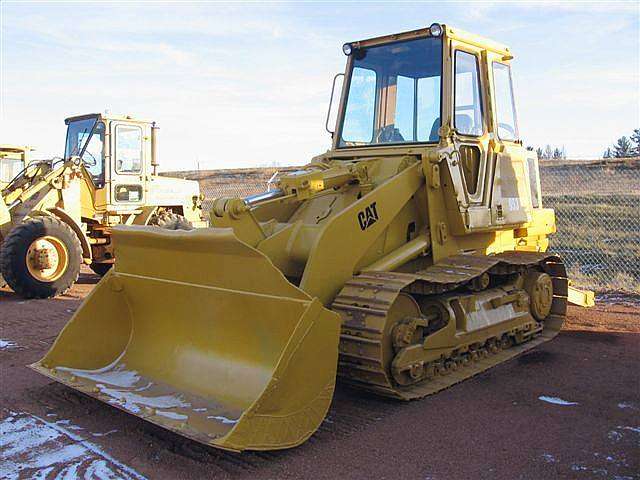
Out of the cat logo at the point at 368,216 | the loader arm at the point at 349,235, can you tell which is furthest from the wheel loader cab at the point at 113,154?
the cat logo at the point at 368,216

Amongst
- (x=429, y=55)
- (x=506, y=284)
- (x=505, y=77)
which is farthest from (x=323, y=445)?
(x=505, y=77)

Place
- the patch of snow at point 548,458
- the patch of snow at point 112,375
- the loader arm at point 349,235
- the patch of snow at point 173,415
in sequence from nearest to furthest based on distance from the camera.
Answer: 1. the patch of snow at point 548,458
2. the patch of snow at point 173,415
3. the loader arm at point 349,235
4. the patch of snow at point 112,375

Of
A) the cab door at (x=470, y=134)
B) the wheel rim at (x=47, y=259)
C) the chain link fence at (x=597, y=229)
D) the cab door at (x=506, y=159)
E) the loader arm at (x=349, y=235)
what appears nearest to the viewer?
the loader arm at (x=349, y=235)

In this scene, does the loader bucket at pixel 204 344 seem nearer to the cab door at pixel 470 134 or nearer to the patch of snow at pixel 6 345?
the patch of snow at pixel 6 345

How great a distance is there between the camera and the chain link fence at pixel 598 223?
12.4 meters

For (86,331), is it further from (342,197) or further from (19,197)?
(19,197)

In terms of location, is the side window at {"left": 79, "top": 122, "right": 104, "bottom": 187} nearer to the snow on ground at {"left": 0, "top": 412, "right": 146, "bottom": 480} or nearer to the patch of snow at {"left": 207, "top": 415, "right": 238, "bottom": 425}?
the snow on ground at {"left": 0, "top": 412, "right": 146, "bottom": 480}

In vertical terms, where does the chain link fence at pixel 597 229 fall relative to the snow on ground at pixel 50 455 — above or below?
above

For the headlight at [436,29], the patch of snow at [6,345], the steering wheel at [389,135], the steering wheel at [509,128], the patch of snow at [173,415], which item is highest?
the headlight at [436,29]

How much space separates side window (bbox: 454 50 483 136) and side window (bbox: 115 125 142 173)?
7.57m

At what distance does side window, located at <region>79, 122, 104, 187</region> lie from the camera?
1265cm

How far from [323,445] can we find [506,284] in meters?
3.31

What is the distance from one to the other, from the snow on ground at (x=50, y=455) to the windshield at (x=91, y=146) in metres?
8.13

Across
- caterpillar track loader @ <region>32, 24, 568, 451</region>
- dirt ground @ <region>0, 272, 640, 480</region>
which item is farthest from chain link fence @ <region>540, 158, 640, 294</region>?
dirt ground @ <region>0, 272, 640, 480</region>
